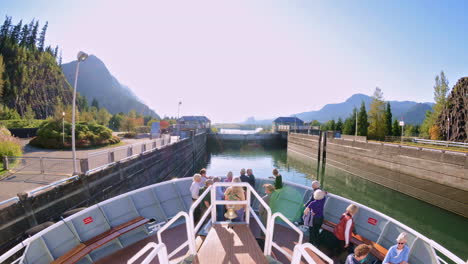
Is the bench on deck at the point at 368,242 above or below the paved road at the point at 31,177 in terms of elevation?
below

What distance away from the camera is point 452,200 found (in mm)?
14539

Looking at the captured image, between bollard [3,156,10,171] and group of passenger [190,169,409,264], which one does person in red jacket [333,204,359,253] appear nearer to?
group of passenger [190,169,409,264]

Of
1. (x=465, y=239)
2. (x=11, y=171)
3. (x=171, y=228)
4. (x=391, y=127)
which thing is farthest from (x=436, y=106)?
(x=11, y=171)

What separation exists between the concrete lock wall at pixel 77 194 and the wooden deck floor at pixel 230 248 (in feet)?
18.6

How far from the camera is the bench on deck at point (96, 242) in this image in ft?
15.7

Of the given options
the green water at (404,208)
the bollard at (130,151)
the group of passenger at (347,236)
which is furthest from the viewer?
the bollard at (130,151)

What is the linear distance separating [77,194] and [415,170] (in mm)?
22521

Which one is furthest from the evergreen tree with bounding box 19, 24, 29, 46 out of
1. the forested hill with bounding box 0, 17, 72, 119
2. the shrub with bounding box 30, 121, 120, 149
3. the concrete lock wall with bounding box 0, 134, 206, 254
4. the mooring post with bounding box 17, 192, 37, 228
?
the mooring post with bounding box 17, 192, 37, 228

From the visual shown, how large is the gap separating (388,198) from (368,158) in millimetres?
6892

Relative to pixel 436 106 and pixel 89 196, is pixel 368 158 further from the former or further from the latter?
pixel 436 106

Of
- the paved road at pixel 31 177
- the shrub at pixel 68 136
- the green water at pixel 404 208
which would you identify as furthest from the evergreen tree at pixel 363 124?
the paved road at pixel 31 177

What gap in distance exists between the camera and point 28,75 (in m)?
68.8

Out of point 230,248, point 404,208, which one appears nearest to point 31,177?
point 230,248

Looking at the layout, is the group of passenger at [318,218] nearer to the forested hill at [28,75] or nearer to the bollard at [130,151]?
the bollard at [130,151]
